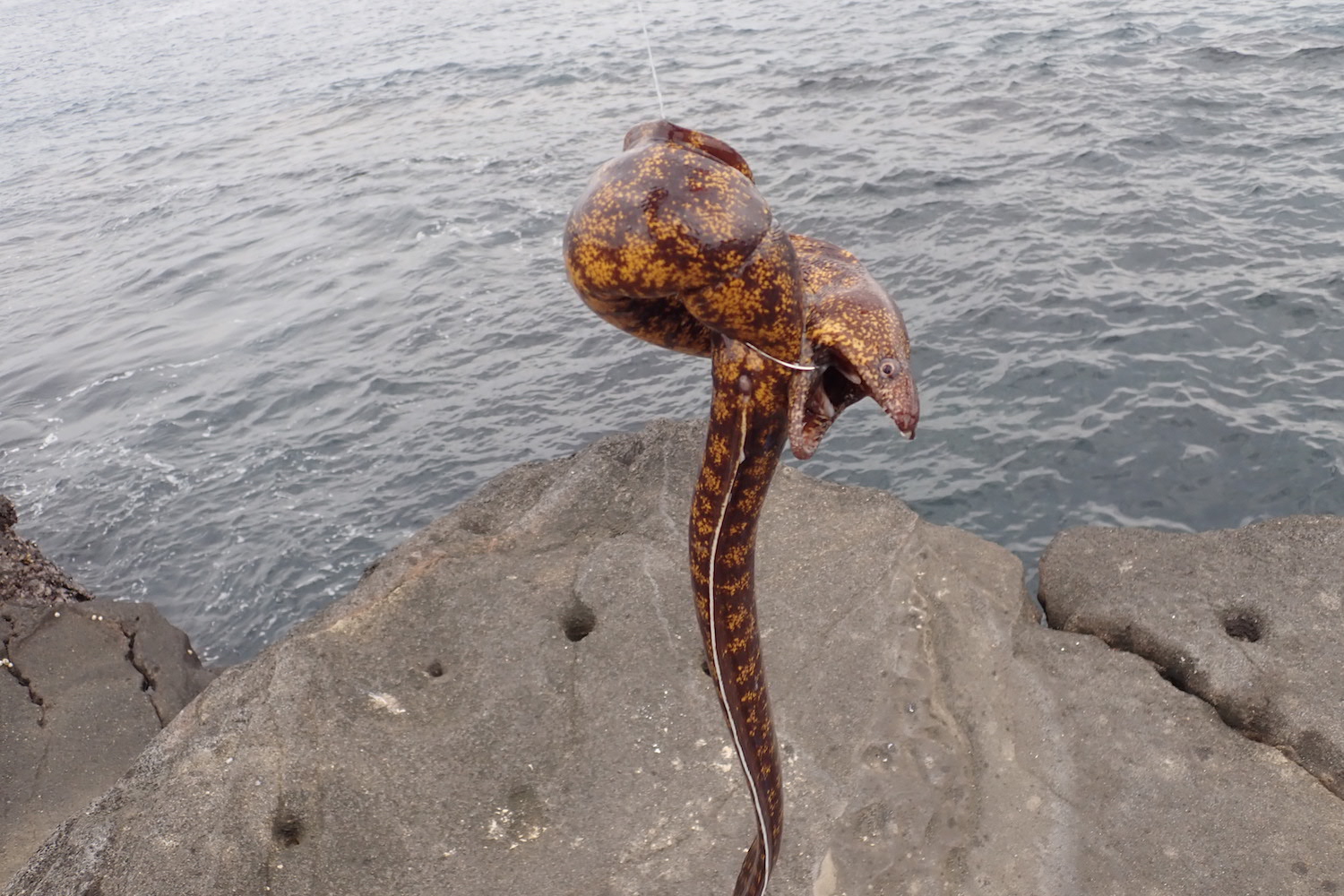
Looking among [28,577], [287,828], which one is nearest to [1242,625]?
[287,828]

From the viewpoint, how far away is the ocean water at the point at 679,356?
986 centimetres

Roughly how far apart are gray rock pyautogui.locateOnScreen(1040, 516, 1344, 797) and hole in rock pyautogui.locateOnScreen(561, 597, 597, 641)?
308cm

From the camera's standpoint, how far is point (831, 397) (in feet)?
8.70

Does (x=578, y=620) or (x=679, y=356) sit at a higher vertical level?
(x=578, y=620)

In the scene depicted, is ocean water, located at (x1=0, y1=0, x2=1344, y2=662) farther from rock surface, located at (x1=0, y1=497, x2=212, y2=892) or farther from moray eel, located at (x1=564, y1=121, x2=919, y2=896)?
moray eel, located at (x1=564, y1=121, x2=919, y2=896)

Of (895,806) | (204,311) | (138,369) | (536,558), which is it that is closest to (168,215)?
(204,311)

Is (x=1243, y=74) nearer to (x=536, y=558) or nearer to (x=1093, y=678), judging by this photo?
(x=1093, y=678)

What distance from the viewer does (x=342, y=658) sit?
577 cm

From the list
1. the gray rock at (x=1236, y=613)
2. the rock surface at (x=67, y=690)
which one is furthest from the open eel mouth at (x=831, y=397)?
the rock surface at (x=67, y=690)

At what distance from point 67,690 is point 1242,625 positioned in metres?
8.22

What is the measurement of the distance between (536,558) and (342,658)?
1407 mm

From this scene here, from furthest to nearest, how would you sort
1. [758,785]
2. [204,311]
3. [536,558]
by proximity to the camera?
[204,311] < [536,558] < [758,785]

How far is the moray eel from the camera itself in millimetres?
2238

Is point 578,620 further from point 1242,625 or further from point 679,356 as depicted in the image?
point 679,356
